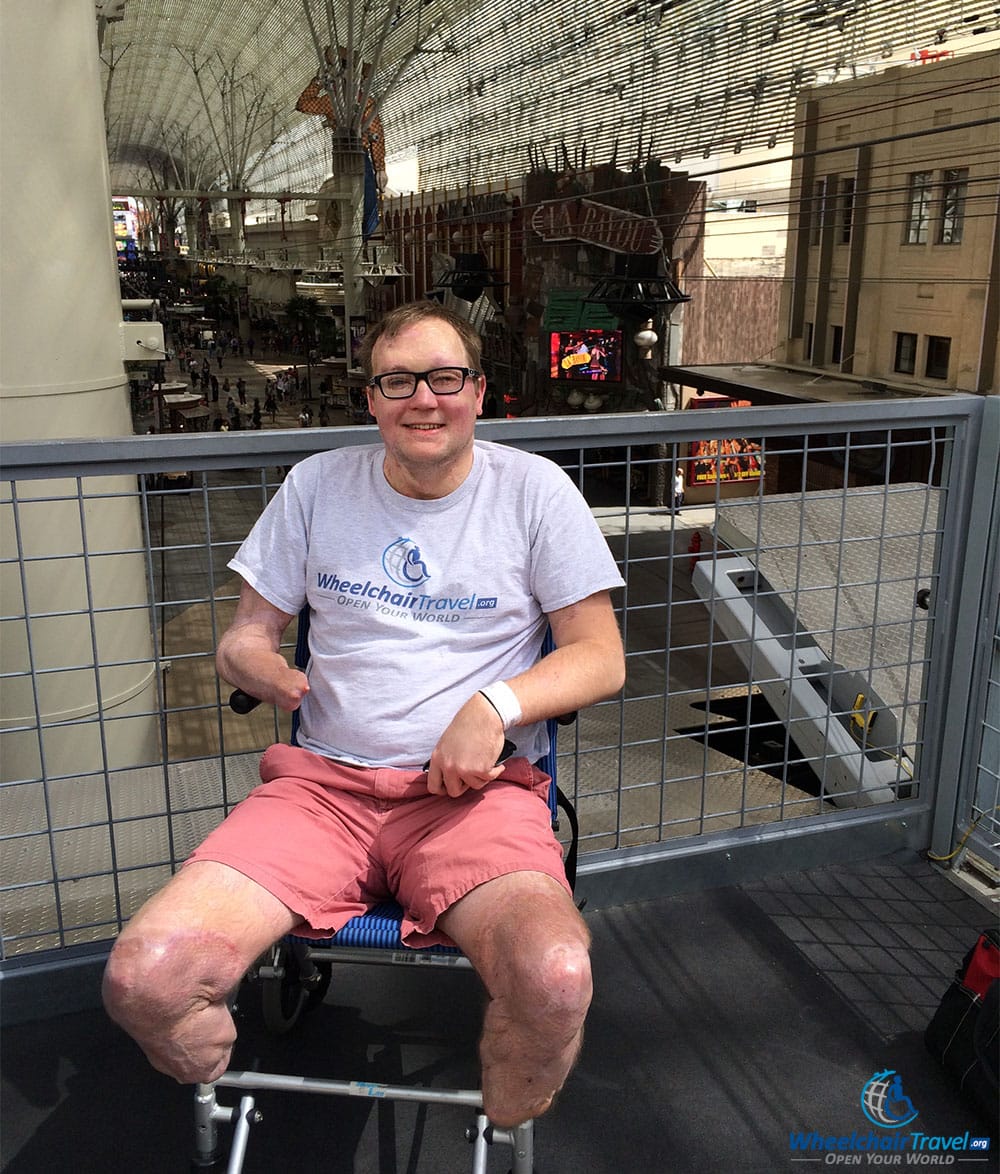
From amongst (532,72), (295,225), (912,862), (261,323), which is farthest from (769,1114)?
(295,225)

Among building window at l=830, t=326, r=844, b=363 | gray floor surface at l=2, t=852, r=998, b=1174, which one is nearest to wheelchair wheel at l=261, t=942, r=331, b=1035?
gray floor surface at l=2, t=852, r=998, b=1174

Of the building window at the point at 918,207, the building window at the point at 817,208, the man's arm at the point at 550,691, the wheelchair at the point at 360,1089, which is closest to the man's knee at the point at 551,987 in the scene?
the wheelchair at the point at 360,1089

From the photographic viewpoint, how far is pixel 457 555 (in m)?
1.84

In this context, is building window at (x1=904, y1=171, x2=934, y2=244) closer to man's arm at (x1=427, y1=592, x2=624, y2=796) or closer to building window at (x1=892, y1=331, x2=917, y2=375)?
building window at (x1=892, y1=331, x2=917, y2=375)

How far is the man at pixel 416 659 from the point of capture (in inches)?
63.3

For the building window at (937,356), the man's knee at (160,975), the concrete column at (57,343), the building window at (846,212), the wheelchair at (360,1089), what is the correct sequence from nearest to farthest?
the man's knee at (160,975) → the wheelchair at (360,1089) → the concrete column at (57,343) → the building window at (937,356) → the building window at (846,212)

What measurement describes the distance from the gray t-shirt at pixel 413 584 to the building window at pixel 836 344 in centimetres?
1990

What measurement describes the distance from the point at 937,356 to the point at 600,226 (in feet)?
31.3

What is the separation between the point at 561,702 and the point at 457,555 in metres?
0.33

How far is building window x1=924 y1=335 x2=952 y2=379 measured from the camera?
16734mm

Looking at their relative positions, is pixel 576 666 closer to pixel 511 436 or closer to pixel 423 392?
pixel 423 392

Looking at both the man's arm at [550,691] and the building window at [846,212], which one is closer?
the man's arm at [550,691]

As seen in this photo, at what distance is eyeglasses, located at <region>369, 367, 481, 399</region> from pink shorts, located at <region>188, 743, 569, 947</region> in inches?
26.0

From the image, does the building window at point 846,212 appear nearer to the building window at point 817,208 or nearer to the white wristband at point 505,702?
the building window at point 817,208
